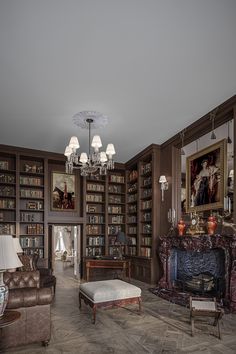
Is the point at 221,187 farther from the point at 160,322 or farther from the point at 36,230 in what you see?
the point at 36,230

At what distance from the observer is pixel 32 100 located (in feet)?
16.3

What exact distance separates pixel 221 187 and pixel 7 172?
18.1 feet

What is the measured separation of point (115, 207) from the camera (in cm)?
896

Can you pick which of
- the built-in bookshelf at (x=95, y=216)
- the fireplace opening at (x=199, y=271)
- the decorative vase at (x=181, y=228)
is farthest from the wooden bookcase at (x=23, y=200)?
the decorative vase at (x=181, y=228)

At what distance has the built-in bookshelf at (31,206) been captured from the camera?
7.71m

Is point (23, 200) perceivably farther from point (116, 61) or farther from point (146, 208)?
point (116, 61)

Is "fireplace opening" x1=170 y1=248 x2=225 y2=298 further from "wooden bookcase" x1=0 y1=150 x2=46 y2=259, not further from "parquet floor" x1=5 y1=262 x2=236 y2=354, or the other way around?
"wooden bookcase" x1=0 y1=150 x2=46 y2=259

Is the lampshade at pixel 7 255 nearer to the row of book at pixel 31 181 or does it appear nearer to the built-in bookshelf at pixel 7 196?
the built-in bookshelf at pixel 7 196

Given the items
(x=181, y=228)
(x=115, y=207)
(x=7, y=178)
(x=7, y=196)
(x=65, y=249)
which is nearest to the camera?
(x=181, y=228)

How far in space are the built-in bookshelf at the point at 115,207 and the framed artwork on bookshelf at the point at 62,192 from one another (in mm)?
1146

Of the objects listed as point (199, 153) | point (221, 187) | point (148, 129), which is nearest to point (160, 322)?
point (221, 187)

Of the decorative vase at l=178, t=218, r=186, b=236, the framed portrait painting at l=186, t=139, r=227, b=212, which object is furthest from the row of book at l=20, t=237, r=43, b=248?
the framed portrait painting at l=186, t=139, r=227, b=212

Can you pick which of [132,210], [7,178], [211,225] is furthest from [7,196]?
[211,225]

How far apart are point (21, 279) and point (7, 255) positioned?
151cm
